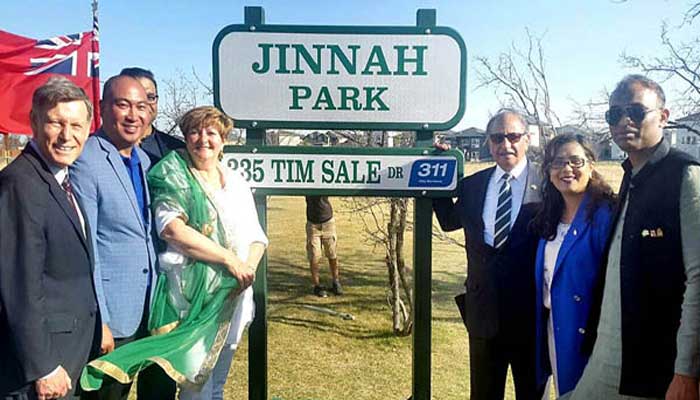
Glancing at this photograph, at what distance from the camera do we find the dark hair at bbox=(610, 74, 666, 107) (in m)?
1.95

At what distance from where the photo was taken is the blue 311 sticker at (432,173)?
2.73 metres

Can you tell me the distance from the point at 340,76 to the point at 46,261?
169cm

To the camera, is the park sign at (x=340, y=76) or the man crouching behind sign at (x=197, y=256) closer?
the man crouching behind sign at (x=197, y=256)

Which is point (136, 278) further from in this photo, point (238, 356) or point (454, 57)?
point (238, 356)

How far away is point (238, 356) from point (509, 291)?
3.61 meters

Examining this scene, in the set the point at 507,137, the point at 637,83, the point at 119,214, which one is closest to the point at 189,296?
the point at 119,214

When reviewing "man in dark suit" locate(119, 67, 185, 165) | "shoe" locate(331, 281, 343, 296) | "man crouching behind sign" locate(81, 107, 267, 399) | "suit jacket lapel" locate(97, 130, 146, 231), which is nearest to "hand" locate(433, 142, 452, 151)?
"man crouching behind sign" locate(81, 107, 267, 399)

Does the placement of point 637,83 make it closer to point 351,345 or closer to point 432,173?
point 432,173

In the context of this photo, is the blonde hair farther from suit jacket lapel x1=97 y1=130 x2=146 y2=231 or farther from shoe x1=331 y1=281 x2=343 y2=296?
shoe x1=331 y1=281 x2=343 y2=296

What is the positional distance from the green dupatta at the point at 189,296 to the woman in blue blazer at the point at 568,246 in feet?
4.96

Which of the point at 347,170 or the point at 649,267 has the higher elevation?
the point at 347,170

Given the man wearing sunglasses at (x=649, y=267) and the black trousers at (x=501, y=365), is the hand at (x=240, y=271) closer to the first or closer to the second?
the black trousers at (x=501, y=365)

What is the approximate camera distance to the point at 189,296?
2.27 metres

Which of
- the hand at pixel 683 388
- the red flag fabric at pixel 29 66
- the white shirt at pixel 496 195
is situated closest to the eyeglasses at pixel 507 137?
the white shirt at pixel 496 195
